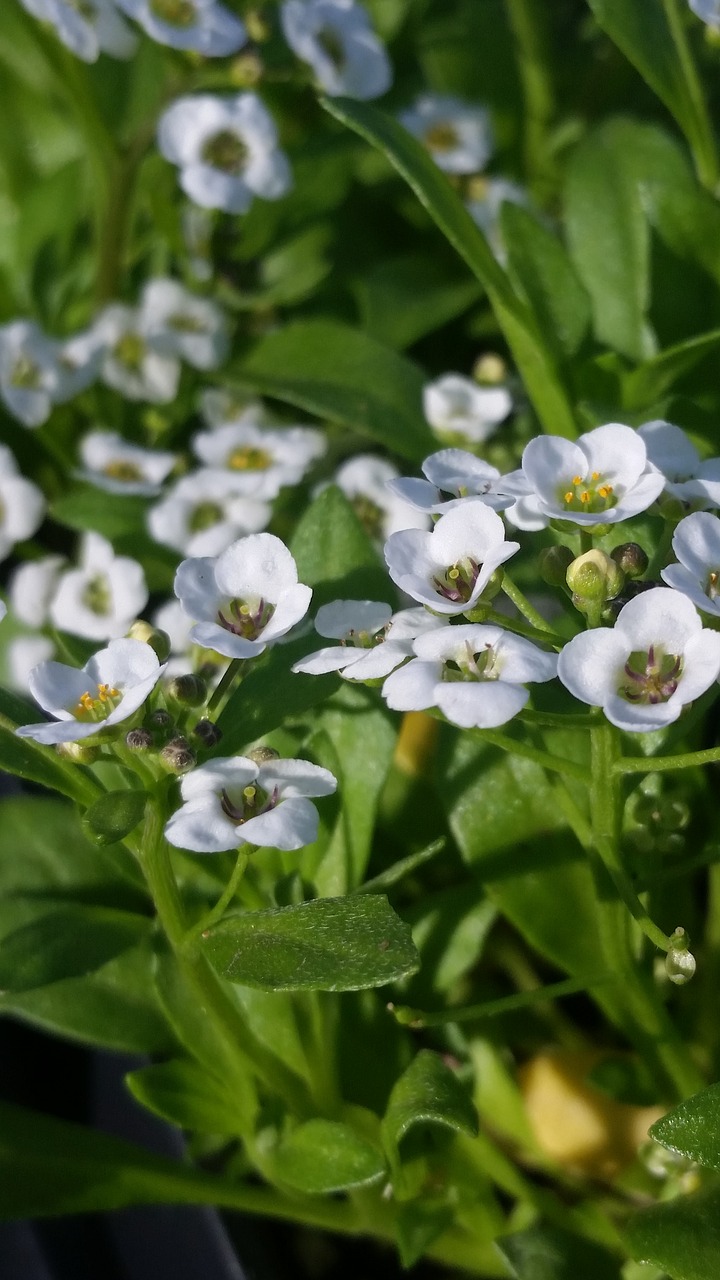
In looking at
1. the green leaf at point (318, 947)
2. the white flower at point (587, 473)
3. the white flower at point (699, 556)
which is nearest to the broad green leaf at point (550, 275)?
the white flower at point (587, 473)

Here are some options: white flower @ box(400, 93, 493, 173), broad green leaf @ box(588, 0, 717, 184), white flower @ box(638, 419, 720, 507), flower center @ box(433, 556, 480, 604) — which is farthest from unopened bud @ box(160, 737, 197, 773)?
white flower @ box(400, 93, 493, 173)

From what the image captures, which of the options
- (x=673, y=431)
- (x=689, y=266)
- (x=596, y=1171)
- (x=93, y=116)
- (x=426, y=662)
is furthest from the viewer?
(x=93, y=116)

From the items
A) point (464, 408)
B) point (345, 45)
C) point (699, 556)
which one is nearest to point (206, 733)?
point (699, 556)

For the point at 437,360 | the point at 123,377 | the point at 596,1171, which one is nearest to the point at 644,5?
the point at 437,360

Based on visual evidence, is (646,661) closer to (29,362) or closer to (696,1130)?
(696,1130)

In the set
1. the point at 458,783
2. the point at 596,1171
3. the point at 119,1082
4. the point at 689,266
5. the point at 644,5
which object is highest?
the point at 644,5

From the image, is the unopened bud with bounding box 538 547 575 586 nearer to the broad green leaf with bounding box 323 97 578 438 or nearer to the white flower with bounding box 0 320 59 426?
the broad green leaf with bounding box 323 97 578 438

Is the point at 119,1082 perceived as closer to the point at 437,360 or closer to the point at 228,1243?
the point at 228,1243
